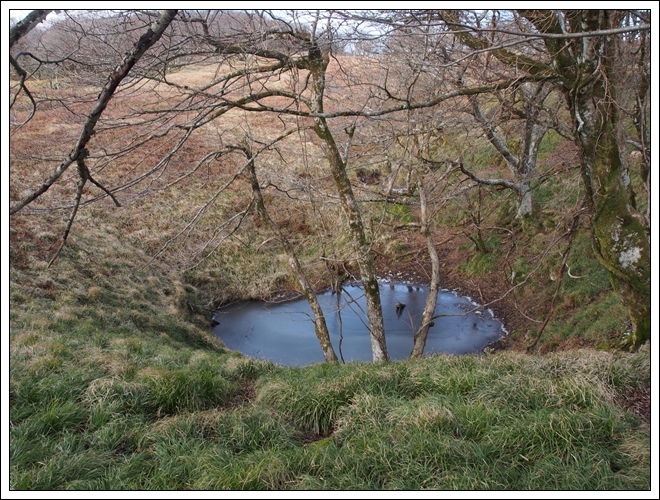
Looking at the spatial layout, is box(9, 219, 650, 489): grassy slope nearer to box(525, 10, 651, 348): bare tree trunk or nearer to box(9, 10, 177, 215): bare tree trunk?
box(525, 10, 651, 348): bare tree trunk

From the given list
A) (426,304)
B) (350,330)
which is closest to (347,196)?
(426,304)

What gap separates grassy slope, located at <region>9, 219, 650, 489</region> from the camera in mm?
3107

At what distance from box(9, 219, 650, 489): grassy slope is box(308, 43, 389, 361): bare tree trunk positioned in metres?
2.01

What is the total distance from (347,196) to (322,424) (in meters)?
4.00

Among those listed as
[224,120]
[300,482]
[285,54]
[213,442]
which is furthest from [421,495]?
[224,120]

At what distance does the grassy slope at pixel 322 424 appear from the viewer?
10.2 ft

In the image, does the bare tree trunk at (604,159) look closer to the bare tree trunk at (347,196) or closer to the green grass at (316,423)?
the green grass at (316,423)

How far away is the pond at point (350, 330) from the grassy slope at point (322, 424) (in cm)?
499

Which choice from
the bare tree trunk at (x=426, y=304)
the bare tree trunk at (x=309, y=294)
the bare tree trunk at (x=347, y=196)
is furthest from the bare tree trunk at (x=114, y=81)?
the bare tree trunk at (x=426, y=304)

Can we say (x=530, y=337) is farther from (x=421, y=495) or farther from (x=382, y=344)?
(x=421, y=495)

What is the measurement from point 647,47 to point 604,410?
3.37m

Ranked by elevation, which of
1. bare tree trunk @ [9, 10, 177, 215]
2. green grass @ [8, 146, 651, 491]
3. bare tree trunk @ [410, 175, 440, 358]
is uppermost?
bare tree trunk @ [9, 10, 177, 215]

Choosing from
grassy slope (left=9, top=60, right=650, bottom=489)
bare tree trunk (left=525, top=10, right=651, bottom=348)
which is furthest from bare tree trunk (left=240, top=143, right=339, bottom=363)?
bare tree trunk (left=525, top=10, right=651, bottom=348)

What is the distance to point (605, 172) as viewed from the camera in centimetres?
452
